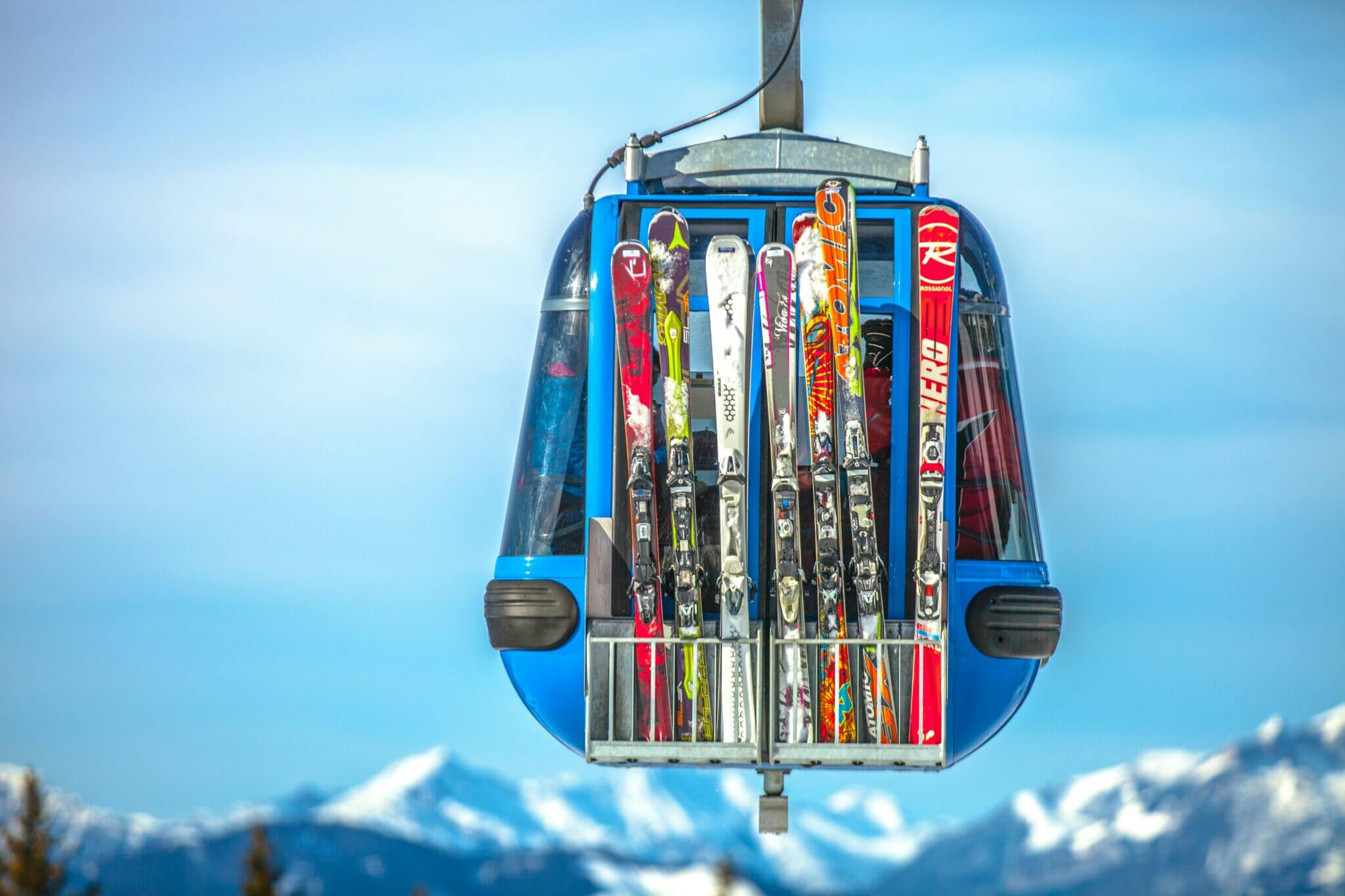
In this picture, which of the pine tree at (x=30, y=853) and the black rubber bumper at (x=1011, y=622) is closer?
the black rubber bumper at (x=1011, y=622)

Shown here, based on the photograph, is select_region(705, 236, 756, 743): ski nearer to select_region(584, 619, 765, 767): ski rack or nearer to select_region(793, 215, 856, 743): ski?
select_region(584, 619, 765, 767): ski rack

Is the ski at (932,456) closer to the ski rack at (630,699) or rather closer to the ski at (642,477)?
the ski rack at (630,699)

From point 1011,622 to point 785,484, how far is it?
4.16ft

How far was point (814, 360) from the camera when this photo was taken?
351 inches

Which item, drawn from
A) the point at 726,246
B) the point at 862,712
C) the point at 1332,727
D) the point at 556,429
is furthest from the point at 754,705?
the point at 1332,727

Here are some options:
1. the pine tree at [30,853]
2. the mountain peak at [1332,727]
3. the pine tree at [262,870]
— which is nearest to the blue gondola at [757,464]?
the pine tree at [262,870]

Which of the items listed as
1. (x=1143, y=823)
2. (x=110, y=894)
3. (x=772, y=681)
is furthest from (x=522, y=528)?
(x=1143, y=823)

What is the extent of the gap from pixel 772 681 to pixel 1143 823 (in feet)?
101

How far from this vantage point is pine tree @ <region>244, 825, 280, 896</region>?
11742mm

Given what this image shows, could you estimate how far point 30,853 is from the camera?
44.5 ft

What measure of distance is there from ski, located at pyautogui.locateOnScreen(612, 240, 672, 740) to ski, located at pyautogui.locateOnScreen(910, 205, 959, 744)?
1.09 meters

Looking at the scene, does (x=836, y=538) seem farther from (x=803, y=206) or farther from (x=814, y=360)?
(x=803, y=206)

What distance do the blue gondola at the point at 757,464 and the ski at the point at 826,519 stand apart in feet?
0.69

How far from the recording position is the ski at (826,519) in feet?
29.0
